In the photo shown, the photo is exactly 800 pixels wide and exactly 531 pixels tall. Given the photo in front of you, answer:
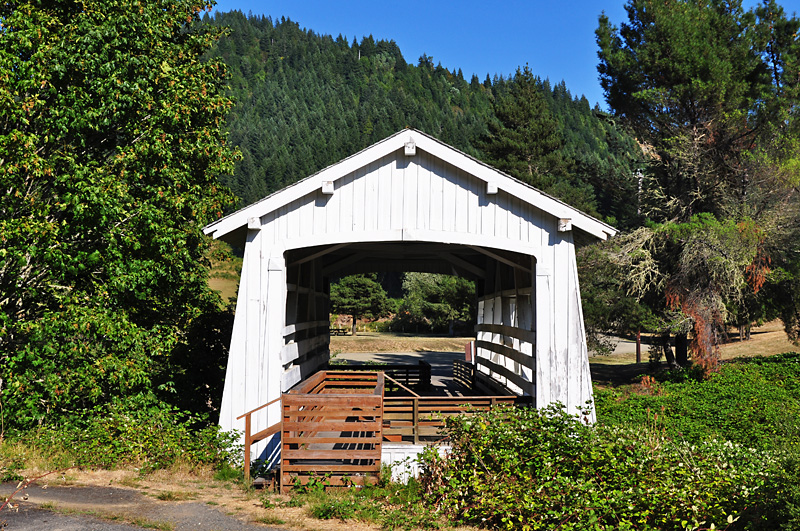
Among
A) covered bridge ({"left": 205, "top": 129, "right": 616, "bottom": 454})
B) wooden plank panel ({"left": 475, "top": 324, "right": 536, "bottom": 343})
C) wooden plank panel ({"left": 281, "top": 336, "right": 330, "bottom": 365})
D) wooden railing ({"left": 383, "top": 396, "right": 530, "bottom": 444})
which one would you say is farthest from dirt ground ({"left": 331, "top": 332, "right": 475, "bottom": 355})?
covered bridge ({"left": 205, "top": 129, "right": 616, "bottom": 454})

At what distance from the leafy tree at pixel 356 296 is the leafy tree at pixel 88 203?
38818 mm

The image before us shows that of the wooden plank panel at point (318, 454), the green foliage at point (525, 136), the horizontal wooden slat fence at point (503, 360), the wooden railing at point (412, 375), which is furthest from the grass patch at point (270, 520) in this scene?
the green foliage at point (525, 136)

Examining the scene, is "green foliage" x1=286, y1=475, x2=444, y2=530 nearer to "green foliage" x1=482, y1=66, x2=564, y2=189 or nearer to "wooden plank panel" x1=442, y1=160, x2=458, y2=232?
"wooden plank panel" x1=442, y1=160, x2=458, y2=232

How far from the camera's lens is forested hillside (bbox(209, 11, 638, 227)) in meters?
104

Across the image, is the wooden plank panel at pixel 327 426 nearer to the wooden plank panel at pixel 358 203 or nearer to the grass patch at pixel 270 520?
the grass patch at pixel 270 520

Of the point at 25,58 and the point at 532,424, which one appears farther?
the point at 25,58

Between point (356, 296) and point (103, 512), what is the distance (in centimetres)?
4544

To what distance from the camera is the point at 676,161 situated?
2359cm

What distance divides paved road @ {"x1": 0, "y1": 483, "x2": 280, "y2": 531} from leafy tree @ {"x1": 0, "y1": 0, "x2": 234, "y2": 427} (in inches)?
109

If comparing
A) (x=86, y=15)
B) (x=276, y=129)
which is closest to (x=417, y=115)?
(x=276, y=129)

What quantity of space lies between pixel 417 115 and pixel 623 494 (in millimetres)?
140603

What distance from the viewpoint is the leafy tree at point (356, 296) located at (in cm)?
5197

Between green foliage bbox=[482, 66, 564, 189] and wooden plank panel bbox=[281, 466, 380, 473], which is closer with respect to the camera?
wooden plank panel bbox=[281, 466, 380, 473]

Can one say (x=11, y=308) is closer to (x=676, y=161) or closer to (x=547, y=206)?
(x=547, y=206)
